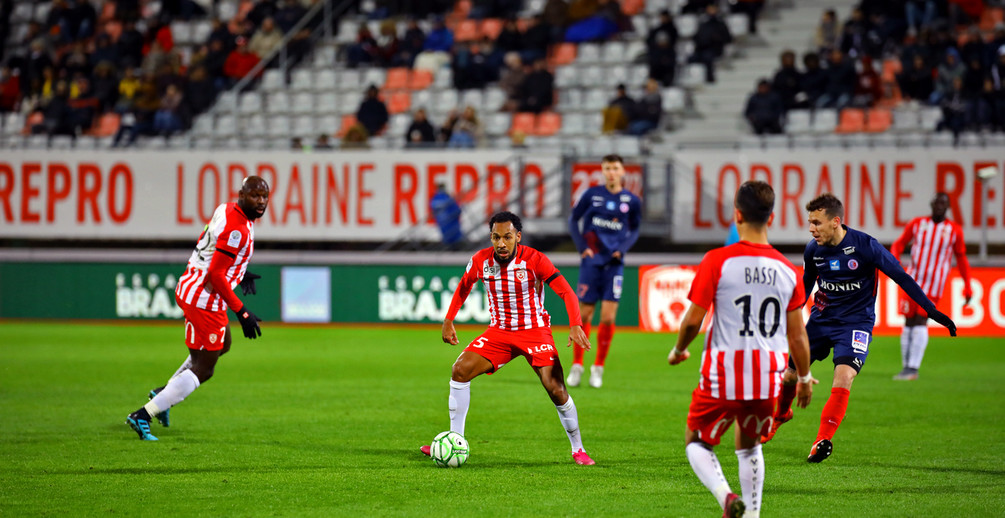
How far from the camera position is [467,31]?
2562 centimetres

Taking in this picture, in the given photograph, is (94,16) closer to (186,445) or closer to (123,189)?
(123,189)

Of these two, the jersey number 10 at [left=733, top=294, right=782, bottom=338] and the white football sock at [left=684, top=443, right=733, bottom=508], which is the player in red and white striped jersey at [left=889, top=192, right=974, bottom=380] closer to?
the jersey number 10 at [left=733, top=294, right=782, bottom=338]

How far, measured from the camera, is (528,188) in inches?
821

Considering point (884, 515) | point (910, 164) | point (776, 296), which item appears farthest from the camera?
point (910, 164)

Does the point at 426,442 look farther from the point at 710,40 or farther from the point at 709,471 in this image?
the point at 710,40

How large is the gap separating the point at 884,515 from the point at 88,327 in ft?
56.7

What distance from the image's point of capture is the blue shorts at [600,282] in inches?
500

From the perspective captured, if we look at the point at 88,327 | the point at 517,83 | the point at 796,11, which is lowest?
the point at 88,327

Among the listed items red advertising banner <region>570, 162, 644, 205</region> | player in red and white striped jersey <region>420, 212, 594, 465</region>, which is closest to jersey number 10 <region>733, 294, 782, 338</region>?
player in red and white striped jersey <region>420, 212, 594, 465</region>

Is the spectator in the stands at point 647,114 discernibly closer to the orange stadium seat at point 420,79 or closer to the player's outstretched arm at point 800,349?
the orange stadium seat at point 420,79

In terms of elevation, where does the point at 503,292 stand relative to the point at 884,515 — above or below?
above

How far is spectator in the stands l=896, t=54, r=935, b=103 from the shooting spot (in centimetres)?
2086

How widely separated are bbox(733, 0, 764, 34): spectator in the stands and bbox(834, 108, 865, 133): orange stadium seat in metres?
3.88

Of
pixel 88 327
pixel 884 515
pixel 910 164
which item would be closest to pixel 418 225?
pixel 88 327
